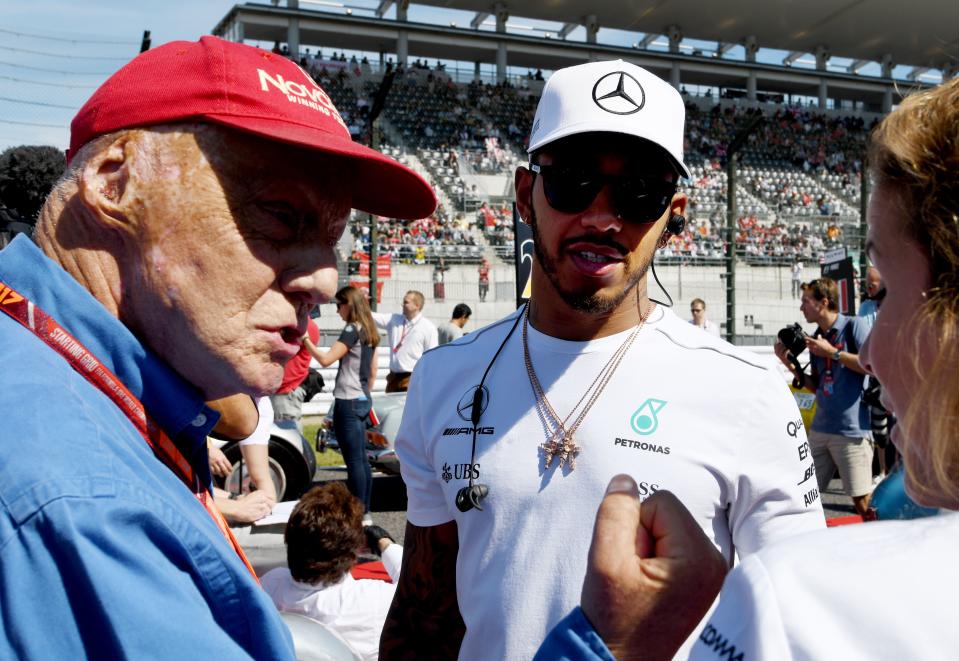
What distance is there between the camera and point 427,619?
193cm

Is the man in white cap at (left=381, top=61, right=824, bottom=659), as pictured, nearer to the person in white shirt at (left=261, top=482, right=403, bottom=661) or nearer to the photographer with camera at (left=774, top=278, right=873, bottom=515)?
the person in white shirt at (left=261, top=482, right=403, bottom=661)

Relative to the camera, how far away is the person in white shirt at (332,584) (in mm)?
3406

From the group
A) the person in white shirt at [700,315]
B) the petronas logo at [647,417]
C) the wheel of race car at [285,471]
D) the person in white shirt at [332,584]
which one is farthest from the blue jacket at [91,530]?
the person in white shirt at [700,315]

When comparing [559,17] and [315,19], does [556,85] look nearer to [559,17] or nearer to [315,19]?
[315,19]

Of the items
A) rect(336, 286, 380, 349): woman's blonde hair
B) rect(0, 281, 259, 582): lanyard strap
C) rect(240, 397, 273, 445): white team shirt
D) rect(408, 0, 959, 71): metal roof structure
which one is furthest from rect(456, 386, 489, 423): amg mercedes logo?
rect(408, 0, 959, 71): metal roof structure

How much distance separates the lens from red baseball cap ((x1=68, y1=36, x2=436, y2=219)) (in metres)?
1.22

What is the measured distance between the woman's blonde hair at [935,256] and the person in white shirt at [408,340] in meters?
8.95

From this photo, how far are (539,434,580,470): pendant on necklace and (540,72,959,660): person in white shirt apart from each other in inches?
27.8

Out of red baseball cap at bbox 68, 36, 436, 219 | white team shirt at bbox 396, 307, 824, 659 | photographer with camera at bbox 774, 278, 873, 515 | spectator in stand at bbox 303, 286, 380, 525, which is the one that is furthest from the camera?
spectator in stand at bbox 303, 286, 380, 525

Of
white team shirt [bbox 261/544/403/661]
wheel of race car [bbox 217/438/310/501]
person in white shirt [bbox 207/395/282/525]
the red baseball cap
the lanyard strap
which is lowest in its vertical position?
wheel of race car [bbox 217/438/310/501]

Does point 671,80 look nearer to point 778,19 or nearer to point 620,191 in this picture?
point 778,19

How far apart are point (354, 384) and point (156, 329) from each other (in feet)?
20.6

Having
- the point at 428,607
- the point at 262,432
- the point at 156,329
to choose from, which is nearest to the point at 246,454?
the point at 262,432

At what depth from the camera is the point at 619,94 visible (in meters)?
1.86
